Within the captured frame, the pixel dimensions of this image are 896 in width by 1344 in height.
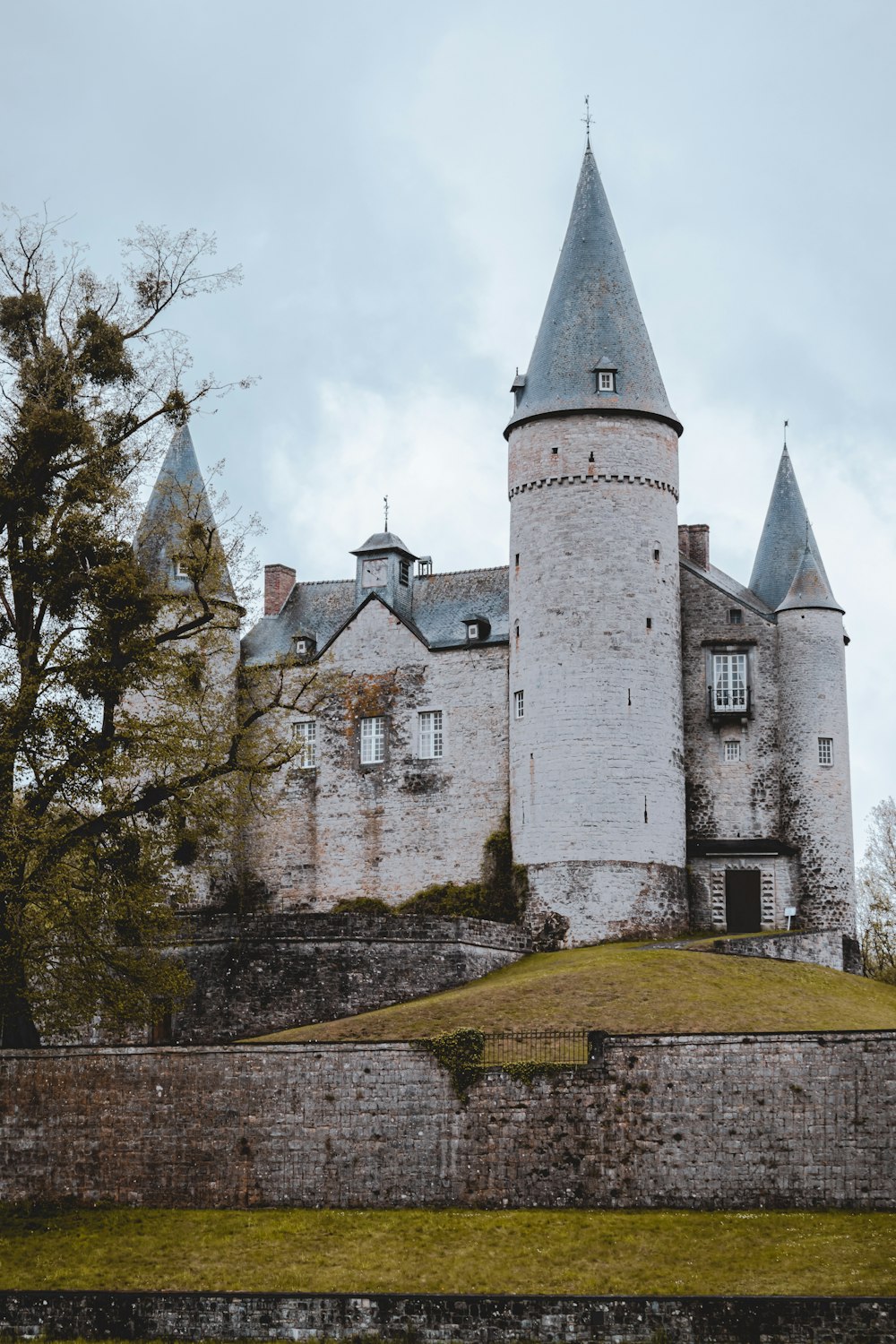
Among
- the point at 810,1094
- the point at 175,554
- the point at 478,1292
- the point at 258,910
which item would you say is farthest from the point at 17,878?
the point at 258,910

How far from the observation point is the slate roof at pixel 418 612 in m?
54.8

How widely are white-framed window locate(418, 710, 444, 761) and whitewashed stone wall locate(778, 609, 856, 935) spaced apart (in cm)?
939

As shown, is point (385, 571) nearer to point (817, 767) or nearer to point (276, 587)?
point (276, 587)

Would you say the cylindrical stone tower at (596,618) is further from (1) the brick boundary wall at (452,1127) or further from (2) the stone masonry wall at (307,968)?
(1) the brick boundary wall at (452,1127)

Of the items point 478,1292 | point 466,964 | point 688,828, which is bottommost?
point 478,1292

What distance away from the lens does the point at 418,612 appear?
2215 inches

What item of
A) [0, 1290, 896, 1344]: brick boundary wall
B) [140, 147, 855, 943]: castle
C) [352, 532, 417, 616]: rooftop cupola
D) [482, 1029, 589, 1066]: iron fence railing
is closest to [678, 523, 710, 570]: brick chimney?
[140, 147, 855, 943]: castle

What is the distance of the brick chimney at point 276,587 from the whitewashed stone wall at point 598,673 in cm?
1051

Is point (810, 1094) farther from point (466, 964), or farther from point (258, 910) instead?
point (258, 910)

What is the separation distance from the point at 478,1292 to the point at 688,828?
26281 millimetres

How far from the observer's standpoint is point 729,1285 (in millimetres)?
26031

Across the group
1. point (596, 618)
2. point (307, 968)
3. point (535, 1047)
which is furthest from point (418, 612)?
point (535, 1047)

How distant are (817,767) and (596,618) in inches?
277

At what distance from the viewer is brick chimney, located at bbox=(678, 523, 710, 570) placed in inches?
2141
